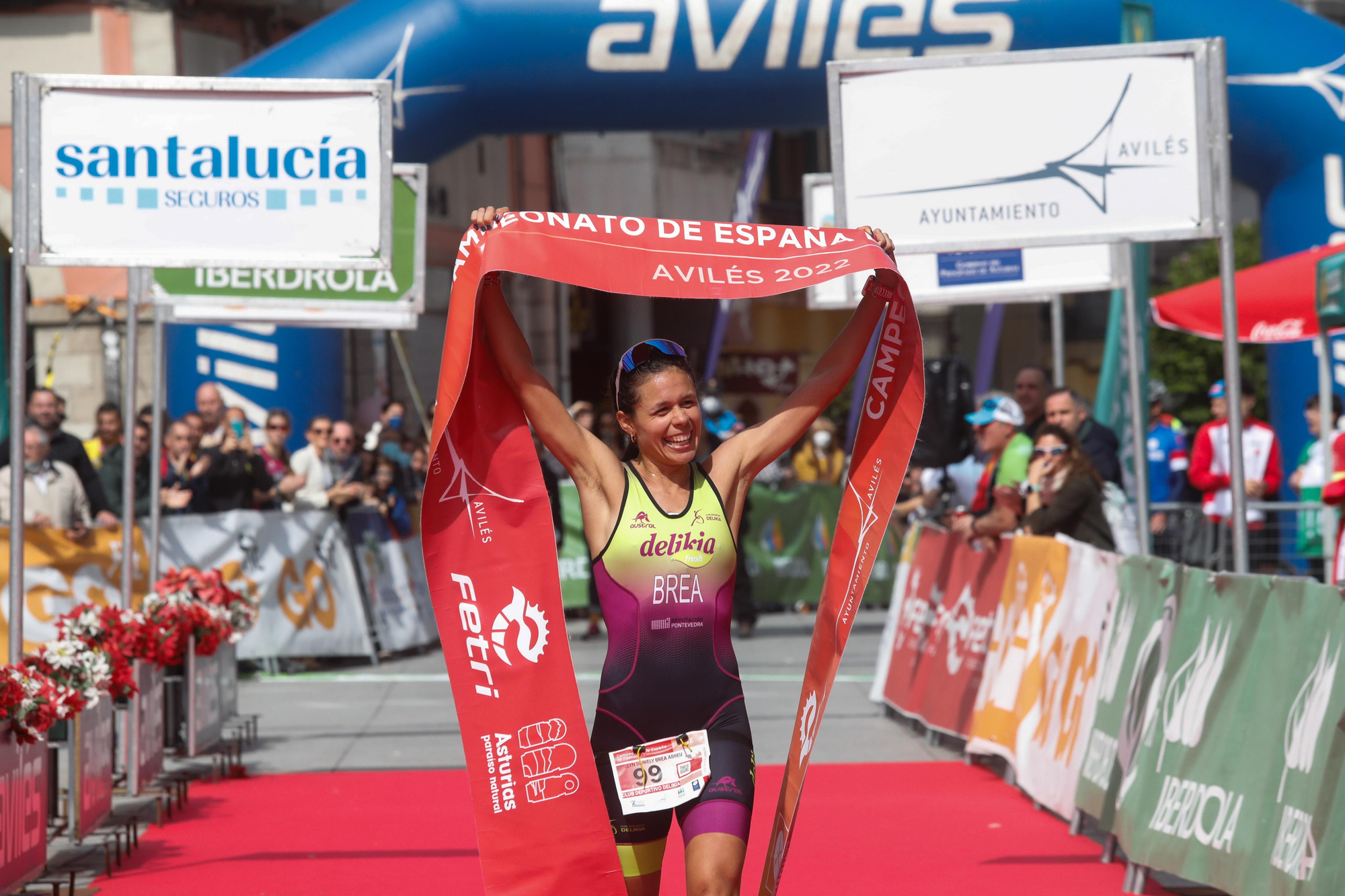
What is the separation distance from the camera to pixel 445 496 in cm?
423

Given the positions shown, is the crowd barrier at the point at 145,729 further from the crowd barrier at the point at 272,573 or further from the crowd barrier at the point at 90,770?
the crowd barrier at the point at 272,573

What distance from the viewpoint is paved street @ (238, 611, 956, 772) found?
912cm

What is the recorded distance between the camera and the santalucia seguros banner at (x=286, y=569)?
12398 mm

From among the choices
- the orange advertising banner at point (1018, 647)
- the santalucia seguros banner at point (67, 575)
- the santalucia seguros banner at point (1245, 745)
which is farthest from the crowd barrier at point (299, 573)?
the santalucia seguros banner at point (1245, 745)

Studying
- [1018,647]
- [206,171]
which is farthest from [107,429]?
[1018,647]

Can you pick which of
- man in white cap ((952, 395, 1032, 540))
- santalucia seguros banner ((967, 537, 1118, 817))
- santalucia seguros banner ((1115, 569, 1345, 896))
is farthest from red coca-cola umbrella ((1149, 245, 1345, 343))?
santalucia seguros banner ((1115, 569, 1345, 896))

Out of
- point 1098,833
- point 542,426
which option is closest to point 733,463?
point 542,426

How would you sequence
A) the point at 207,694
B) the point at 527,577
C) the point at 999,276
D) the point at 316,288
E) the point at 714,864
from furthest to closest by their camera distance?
the point at 999,276 < the point at 316,288 < the point at 207,694 < the point at 527,577 < the point at 714,864

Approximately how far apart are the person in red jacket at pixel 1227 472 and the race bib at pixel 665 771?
10.9 metres

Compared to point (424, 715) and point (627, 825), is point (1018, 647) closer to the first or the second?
point (424, 715)

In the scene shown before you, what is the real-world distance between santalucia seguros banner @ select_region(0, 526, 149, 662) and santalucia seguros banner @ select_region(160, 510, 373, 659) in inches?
20.3

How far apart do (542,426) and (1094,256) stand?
6557mm

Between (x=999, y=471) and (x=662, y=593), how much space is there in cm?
570

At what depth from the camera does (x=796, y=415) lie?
4359 mm
